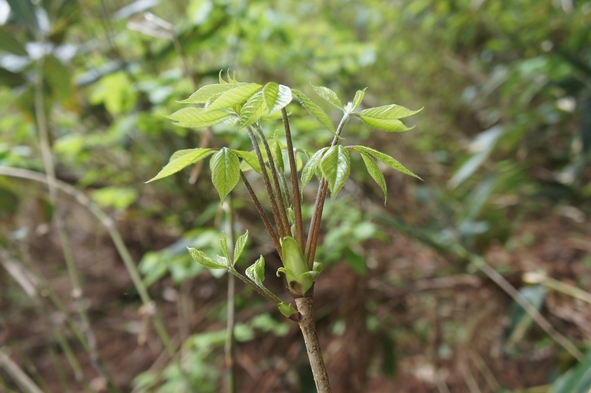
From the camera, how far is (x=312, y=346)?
21 centimetres

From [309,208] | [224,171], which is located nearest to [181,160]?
[224,171]

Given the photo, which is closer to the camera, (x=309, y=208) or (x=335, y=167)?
(x=335, y=167)

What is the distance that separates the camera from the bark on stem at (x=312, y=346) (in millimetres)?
202

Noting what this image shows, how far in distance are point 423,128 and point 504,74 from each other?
1.17 m

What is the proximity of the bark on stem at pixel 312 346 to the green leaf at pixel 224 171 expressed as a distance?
2.9 inches

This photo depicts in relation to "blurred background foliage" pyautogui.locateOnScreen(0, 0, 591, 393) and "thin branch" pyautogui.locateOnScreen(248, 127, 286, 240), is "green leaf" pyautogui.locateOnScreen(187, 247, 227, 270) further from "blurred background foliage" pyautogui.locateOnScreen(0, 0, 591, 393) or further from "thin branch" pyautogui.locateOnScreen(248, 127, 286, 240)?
"blurred background foliage" pyautogui.locateOnScreen(0, 0, 591, 393)

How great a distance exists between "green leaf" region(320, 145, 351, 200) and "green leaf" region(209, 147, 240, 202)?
0.05 metres

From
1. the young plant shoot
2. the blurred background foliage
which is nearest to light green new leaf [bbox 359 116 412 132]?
the young plant shoot

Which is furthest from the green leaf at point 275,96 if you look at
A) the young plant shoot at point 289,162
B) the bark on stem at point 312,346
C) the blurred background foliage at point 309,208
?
the blurred background foliage at point 309,208

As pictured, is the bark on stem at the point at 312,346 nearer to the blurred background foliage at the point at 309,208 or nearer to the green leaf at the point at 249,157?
the green leaf at the point at 249,157

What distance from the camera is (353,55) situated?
1.40 m

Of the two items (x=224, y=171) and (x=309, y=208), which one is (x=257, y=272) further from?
(x=309, y=208)

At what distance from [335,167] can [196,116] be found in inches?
3.1

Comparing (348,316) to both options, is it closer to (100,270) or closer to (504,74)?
(504,74)
